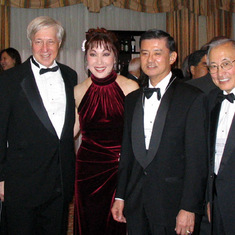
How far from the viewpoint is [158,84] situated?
1973mm

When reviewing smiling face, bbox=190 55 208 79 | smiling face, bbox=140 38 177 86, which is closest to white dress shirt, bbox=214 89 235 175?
smiling face, bbox=140 38 177 86

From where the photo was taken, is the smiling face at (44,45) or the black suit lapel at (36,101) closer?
the black suit lapel at (36,101)

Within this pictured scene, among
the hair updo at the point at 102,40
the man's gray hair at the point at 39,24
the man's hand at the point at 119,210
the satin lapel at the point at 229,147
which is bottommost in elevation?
the man's hand at the point at 119,210

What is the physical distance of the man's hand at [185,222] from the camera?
5.71ft

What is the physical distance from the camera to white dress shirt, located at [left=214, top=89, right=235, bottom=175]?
5.98 feet

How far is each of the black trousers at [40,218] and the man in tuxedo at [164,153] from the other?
0.53 metres

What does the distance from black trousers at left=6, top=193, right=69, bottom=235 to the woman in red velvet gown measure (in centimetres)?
19

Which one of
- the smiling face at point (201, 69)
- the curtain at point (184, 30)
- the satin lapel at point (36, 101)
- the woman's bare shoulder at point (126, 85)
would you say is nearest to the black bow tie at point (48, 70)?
the satin lapel at point (36, 101)

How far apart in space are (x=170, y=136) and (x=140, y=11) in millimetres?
5295

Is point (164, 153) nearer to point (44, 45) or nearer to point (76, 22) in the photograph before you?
point (44, 45)

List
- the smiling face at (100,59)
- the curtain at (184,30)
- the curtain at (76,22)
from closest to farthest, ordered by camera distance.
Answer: the smiling face at (100,59)
the curtain at (76,22)
the curtain at (184,30)

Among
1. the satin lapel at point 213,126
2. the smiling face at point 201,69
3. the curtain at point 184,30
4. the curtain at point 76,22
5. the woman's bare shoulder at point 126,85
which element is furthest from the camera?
the curtain at point 184,30

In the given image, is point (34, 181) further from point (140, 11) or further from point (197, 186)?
point (140, 11)

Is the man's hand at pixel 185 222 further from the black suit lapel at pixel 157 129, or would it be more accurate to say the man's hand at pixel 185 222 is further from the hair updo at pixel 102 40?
the hair updo at pixel 102 40
